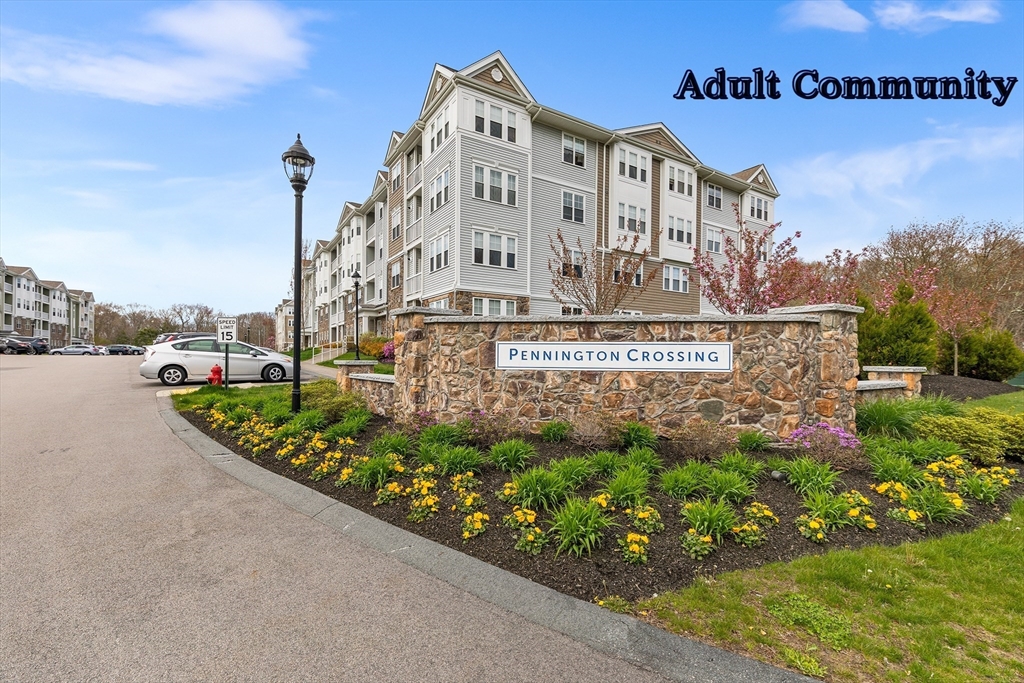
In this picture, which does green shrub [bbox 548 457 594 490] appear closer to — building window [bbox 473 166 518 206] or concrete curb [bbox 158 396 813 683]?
concrete curb [bbox 158 396 813 683]

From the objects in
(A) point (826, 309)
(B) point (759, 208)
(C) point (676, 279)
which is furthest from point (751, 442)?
(B) point (759, 208)

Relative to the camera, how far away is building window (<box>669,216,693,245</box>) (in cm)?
2753

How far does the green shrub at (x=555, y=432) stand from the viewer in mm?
6160

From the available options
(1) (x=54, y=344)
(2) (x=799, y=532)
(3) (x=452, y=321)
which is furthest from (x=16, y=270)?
(2) (x=799, y=532)

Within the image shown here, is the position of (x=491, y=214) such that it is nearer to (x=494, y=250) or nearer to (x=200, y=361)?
(x=494, y=250)

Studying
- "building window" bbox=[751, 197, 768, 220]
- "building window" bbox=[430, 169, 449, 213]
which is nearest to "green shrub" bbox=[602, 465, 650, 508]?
"building window" bbox=[430, 169, 449, 213]

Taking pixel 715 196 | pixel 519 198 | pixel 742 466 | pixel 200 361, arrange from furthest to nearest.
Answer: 1. pixel 715 196
2. pixel 519 198
3. pixel 200 361
4. pixel 742 466

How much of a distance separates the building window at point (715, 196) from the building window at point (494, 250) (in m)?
15.9

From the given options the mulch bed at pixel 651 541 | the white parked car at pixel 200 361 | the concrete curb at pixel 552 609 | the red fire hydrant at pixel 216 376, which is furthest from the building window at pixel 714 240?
the concrete curb at pixel 552 609

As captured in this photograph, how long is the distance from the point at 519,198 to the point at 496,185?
1245mm

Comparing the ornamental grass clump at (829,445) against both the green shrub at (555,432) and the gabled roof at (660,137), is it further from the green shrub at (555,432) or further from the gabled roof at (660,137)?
the gabled roof at (660,137)

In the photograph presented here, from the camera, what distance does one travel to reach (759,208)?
3303 centimetres

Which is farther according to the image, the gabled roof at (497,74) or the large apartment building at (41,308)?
the large apartment building at (41,308)

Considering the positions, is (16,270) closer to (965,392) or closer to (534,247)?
(534,247)
